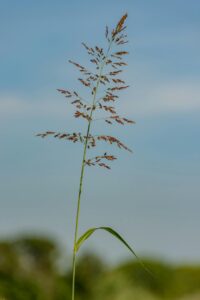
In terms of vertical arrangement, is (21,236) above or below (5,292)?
above

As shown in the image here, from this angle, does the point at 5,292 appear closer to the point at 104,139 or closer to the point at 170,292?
the point at 170,292

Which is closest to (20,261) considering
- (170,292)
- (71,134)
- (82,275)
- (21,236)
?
(21,236)

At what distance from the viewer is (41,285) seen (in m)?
18.2

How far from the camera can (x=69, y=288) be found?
17641mm

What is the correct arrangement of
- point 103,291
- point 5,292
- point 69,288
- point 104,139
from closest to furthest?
point 104,139 → point 103,291 → point 5,292 → point 69,288

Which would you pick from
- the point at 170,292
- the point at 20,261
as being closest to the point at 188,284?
the point at 170,292

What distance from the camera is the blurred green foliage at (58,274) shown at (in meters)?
16.6

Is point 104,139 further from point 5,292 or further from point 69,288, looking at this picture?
point 69,288

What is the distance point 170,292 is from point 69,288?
2578 mm

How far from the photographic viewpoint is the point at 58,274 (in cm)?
1877

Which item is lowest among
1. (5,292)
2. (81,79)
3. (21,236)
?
(5,292)

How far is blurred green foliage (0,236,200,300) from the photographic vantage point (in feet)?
54.6

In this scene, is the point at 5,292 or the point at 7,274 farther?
the point at 7,274

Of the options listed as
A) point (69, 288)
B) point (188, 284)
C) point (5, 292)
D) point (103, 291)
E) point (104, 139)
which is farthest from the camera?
point (188, 284)
